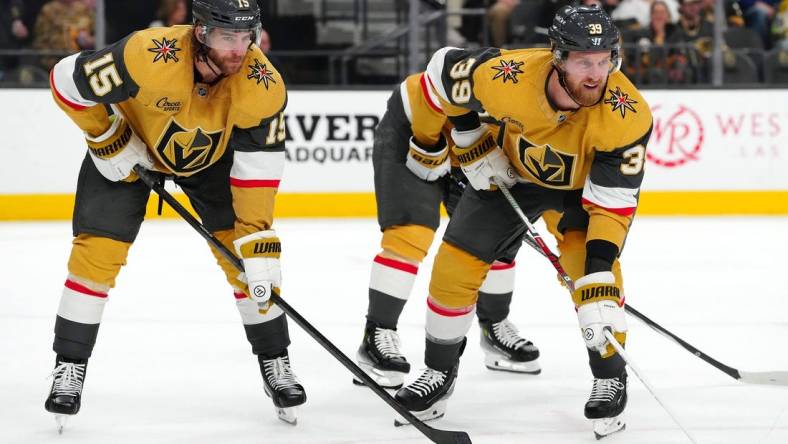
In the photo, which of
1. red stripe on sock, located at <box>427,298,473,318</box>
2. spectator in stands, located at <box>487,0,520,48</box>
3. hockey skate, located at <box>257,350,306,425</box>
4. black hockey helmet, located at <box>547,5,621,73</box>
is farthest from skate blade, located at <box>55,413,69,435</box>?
spectator in stands, located at <box>487,0,520,48</box>

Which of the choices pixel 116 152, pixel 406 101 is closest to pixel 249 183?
pixel 116 152

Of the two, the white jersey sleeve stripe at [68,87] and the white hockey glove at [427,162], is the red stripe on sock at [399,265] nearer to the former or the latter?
the white hockey glove at [427,162]

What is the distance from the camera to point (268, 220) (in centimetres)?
292

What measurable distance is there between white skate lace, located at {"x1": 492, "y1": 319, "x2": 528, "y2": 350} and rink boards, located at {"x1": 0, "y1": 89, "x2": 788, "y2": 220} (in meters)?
3.22

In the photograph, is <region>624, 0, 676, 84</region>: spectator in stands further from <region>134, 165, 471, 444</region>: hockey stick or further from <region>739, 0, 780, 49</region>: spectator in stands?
<region>134, 165, 471, 444</region>: hockey stick

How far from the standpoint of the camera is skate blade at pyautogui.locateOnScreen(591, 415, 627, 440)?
2.87 m

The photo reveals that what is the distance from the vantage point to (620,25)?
7340 millimetres

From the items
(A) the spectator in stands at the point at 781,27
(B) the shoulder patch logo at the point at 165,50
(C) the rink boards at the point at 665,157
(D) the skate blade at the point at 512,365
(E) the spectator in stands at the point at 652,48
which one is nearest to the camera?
(B) the shoulder patch logo at the point at 165,50

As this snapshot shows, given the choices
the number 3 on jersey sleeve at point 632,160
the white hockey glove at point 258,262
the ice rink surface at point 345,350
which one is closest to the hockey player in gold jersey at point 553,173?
the number 3 on jersey sleeve at point 632,160

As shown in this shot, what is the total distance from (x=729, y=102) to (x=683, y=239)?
1.23 meters

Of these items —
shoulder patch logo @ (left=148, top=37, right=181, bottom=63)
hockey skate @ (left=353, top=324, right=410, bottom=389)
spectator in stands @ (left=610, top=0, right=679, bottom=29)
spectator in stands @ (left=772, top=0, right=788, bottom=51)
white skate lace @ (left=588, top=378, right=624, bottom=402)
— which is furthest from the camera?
spectator in stands @ (left=772, top=0, right=788, bottom=51)

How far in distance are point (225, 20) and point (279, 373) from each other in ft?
Result: 3.10

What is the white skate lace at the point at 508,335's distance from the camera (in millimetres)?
3559

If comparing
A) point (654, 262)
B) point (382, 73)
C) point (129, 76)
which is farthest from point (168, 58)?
point (382, 73)
